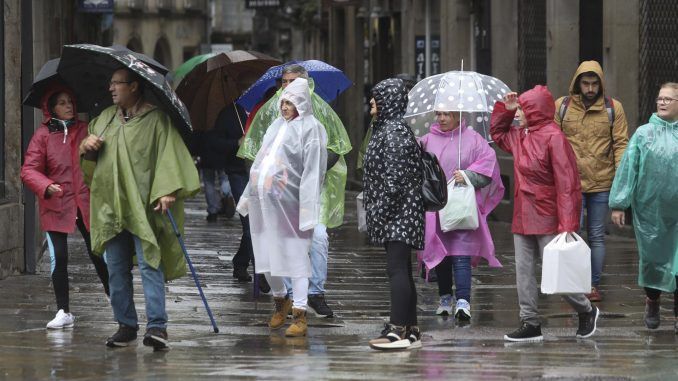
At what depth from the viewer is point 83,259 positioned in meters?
17.3

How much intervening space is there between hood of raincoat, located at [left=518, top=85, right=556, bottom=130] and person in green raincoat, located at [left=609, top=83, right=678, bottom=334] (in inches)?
32.1

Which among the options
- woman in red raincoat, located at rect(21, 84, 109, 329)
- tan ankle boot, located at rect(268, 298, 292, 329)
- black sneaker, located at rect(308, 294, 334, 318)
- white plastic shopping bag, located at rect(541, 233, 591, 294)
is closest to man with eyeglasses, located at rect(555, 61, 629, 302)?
black sneaker, located at rect(308, 294, 334, 318)

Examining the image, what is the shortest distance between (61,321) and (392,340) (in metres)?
2.50

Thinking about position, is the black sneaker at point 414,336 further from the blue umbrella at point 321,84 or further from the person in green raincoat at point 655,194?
the blue umbrella at point 321,84

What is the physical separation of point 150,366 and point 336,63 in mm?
32588

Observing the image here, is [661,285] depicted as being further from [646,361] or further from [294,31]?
[294,31]

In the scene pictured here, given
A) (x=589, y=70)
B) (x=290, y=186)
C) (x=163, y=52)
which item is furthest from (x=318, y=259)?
(x=163, y=52)

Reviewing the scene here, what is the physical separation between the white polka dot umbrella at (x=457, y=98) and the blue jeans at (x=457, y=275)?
1.12 m

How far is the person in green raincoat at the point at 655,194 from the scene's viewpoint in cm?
1155

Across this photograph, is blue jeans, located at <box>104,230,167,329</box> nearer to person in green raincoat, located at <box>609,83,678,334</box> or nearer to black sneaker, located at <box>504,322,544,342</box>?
black sneaker, located at <box>504,322,544,342</box>

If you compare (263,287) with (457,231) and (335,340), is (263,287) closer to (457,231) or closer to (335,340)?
(457,231)

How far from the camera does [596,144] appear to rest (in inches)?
542

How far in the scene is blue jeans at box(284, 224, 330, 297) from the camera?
12594 millimetres

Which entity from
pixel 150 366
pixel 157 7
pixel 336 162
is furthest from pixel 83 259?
pixel 157 7
